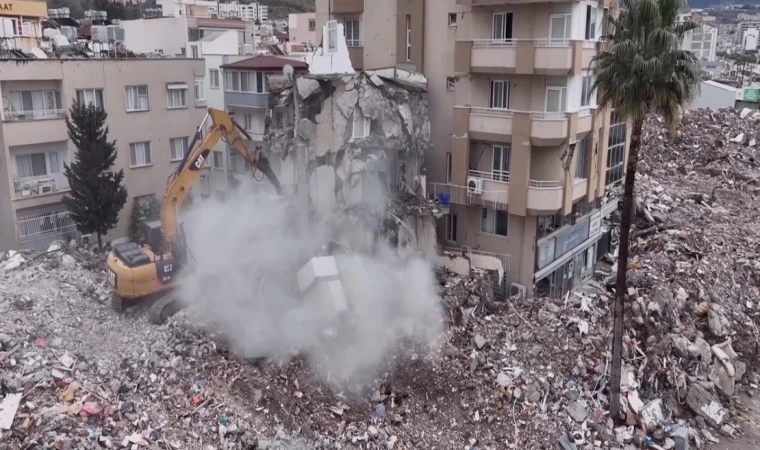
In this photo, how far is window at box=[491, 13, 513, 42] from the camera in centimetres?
2111

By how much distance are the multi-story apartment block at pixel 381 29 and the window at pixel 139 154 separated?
9.73 m

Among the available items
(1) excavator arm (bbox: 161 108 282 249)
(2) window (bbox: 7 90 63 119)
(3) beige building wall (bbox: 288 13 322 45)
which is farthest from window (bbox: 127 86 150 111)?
(3) beige building wall (bbox: 288 13 322 45)

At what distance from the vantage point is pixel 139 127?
2902 cm

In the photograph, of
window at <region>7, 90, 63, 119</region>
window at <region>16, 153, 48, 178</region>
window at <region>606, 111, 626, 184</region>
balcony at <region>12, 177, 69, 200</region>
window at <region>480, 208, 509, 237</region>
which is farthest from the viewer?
window at <region>606, 111, 626, 184</region>

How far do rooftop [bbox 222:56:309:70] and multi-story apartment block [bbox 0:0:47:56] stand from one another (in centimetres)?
830

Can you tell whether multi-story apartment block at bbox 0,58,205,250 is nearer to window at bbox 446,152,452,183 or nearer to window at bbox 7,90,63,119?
window at bbox 7,90,63,119

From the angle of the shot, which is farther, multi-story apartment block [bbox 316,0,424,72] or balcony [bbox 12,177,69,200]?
balcony [bbox 12,177,69,200]

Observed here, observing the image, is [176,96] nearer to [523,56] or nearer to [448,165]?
[448,165]

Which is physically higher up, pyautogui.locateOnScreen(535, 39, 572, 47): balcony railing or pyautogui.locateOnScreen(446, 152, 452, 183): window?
pyautogui.locateOnScreen(535, 39, 572, 47): balcony railing

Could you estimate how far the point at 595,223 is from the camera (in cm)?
2712

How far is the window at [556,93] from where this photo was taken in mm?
20547

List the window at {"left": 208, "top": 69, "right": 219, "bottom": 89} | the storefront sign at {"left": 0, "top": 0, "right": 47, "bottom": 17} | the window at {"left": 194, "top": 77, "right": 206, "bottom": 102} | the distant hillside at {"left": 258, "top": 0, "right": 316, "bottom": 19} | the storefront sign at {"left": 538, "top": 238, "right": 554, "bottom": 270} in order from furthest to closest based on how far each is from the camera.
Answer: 1. the distant hillside at {"left": 258, "top": 0, "right": 316, "bottom": 19}
2. the window at {"left": 208, "top": 69, "right": 219, "bottom": 89}
3. the window at {"left": 194, "top": 77, "right": 206, "bottom": 102}
4. the storefront sign at {"left": 0, "top": 0, "right": 47, "bottom": 17}
5. the storefront sign at {"left": 538, "top": 238, "right": 554, "bottom": 270}

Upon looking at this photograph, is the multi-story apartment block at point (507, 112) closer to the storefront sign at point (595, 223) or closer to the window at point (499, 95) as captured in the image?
the window at point (499, 95)

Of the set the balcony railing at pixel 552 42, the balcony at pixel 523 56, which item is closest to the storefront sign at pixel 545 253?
the balcony at pixel 523 56
